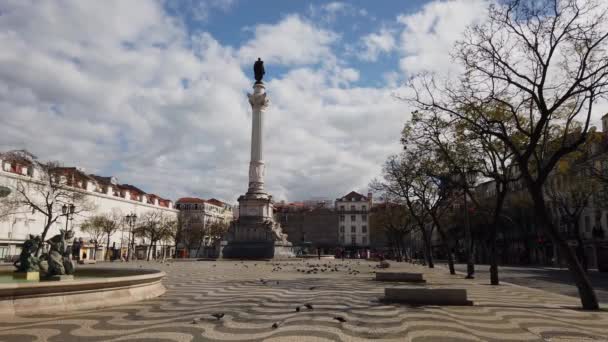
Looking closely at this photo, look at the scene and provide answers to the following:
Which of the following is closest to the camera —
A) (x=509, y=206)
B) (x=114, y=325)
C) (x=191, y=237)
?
(x=114, y=325)

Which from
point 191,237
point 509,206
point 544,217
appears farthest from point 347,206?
point 544,217

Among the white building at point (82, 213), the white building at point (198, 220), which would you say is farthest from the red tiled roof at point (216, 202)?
the white building at point (82, 213)

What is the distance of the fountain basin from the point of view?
8953mm

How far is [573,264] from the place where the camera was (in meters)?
11.8

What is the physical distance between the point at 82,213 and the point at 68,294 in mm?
66929

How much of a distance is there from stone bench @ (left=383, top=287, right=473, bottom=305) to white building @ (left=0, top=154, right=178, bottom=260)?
40.1 m

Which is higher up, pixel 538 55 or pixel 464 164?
pixel 538 55

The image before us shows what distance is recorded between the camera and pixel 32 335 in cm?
745

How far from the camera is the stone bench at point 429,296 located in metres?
11.7

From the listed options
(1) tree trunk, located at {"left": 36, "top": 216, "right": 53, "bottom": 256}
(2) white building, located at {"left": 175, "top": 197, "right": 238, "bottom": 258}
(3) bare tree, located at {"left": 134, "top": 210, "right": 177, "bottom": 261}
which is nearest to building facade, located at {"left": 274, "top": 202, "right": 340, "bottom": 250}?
(2) white building, located at {"left": 175, "top": 197, "right": 238, "bottom": 258}

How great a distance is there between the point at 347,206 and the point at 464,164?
90852 mm

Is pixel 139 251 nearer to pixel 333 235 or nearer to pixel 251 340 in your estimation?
pixel 333 235

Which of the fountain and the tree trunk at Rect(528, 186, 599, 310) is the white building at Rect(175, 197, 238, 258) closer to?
the fountain

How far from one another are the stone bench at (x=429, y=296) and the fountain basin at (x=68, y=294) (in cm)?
687
